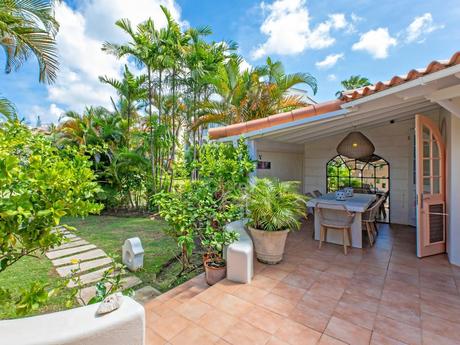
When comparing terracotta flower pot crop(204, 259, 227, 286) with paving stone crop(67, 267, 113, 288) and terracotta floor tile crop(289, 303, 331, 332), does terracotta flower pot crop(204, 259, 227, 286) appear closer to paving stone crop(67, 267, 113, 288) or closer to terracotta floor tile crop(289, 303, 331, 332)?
terracotta floor tile crop(289, 303, 331, 332)

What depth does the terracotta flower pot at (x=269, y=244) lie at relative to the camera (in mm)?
4236

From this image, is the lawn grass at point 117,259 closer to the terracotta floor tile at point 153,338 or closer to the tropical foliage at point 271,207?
the terracotta floor tile at point 153,338

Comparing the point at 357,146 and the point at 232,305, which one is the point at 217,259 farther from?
the point at 357,146

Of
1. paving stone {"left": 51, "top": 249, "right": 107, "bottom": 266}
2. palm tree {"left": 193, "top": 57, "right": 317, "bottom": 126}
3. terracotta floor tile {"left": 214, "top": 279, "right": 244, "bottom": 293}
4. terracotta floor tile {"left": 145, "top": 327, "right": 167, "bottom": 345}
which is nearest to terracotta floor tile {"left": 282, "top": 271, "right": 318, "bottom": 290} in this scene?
terracotta floor tile {"left": 214, "top": 279, "right": 244, "bottom": 293}

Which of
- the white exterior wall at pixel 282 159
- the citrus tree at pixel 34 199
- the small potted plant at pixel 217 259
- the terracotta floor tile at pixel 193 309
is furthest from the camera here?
the white exterior wall at pixel 282 159

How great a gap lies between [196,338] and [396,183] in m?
7.78

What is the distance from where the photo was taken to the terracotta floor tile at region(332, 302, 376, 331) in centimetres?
275

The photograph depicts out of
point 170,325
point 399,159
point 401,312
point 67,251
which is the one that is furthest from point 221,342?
point 399,159

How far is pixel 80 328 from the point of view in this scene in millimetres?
1568

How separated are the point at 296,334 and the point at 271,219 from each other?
1.93m

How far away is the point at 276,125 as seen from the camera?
17.7 ft

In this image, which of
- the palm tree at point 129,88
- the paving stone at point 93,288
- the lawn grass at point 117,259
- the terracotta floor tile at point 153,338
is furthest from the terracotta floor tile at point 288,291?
the palm tree at point 129,88

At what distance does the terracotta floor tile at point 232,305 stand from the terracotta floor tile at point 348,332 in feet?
3.23

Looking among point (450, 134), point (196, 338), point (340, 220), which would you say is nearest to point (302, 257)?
point (340, 220)
